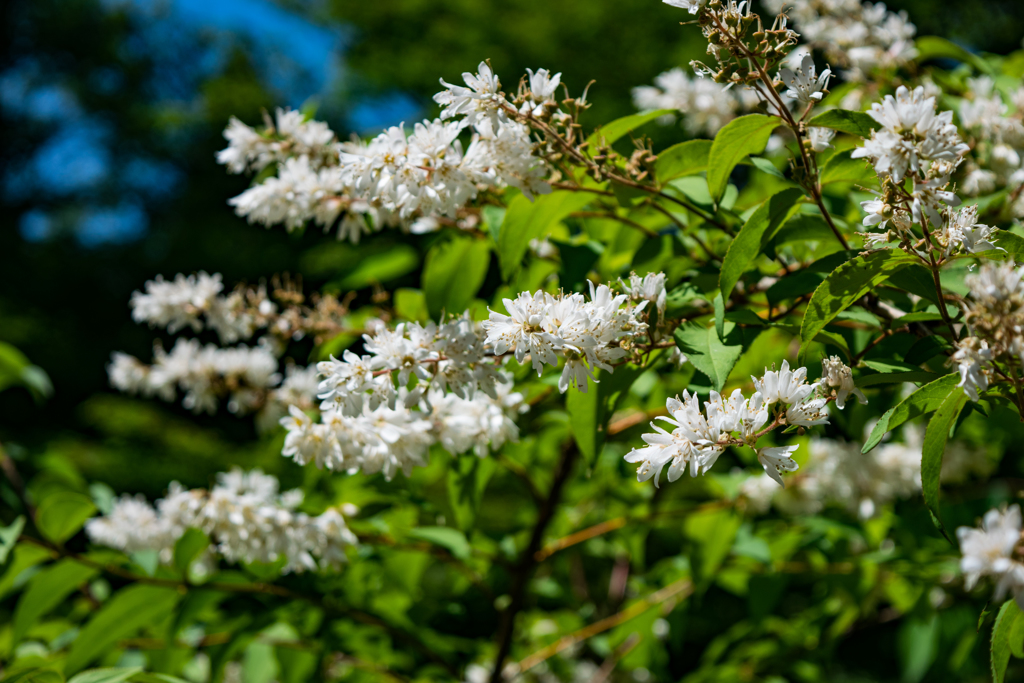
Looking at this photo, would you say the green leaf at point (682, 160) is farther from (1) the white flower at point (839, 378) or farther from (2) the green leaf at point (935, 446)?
(2) the green leaf at point (935, 446)

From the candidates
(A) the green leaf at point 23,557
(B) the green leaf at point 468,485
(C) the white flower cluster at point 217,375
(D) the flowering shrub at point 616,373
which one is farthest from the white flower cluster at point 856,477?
(A) the green leaf at point 23,557

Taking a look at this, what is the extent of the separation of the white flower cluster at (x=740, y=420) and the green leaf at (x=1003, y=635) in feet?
1.00

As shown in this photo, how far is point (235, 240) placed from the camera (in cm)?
1161

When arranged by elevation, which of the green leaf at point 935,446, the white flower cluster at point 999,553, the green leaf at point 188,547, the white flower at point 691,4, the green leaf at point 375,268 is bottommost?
the white flower cluster at point 999,553

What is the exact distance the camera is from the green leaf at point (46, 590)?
5.59ft

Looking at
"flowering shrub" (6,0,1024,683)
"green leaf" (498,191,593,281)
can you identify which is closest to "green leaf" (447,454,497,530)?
"flowering shrub" (6,0,1024,683)

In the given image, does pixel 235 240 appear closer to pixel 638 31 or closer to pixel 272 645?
pixel 638 31

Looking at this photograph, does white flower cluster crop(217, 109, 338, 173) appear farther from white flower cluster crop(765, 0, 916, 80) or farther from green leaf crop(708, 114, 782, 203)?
white flower cluster crop(765, 0, 916, 80)

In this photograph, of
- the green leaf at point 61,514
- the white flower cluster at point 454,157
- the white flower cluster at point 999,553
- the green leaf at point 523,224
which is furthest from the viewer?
the green leaf at point 61,514

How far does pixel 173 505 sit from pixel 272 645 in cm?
47

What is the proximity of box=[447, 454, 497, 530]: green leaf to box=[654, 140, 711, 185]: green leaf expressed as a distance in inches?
26.7

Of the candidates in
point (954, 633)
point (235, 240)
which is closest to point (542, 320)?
point (954, 633)

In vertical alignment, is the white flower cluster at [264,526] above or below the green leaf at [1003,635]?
above

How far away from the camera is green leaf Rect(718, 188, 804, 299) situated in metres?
1.06
